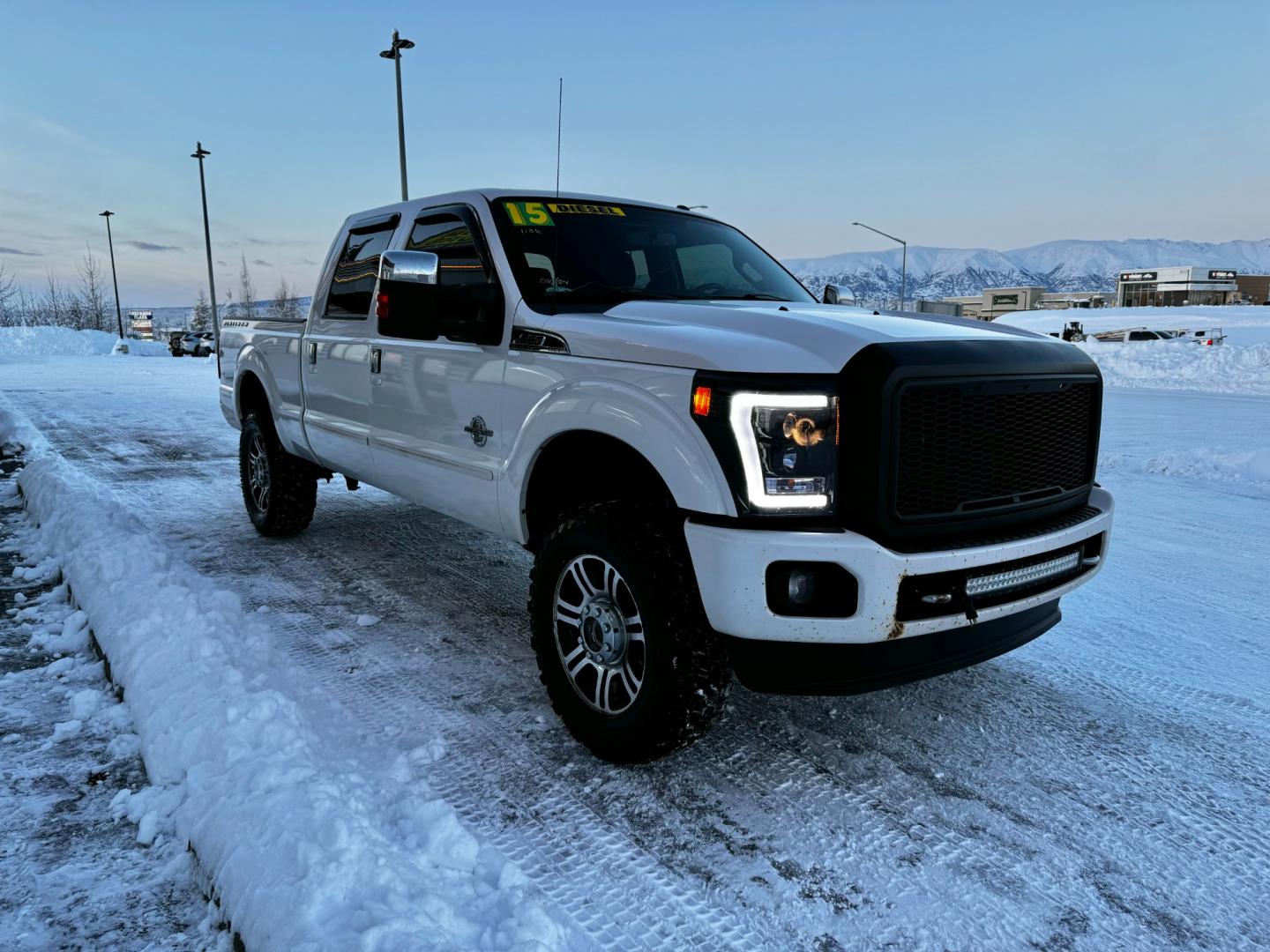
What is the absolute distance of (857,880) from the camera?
235cm

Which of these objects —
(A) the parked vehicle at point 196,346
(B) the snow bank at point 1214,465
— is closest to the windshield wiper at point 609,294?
(B) the snow bank at point 1214,465

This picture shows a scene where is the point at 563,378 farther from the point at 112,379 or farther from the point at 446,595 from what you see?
the point at 112,379

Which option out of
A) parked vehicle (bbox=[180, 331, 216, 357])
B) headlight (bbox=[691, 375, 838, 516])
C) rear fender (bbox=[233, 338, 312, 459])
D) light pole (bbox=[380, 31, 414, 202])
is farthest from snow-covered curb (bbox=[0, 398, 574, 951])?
parked vehicle (bbox=[180, 331, 216, 357])

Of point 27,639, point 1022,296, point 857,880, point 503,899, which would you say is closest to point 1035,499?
point 857,880

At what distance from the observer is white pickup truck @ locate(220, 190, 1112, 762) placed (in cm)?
247

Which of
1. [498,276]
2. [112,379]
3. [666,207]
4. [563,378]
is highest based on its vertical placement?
[666,207]

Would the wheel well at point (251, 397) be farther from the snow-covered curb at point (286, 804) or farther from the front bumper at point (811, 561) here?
the front bumper at point (811, 561)

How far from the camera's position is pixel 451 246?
4.09 meters

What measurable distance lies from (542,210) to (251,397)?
3.32 metres

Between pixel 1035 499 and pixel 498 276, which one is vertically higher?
pixel 498 276

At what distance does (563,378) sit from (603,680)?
108cm

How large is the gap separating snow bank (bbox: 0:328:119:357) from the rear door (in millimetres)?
49080

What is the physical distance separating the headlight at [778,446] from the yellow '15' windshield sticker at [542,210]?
1787 millimetres

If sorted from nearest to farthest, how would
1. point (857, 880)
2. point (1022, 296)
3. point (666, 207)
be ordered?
1. point (857, 880)
2. point (666, 207)
3. point (1022, 296)
